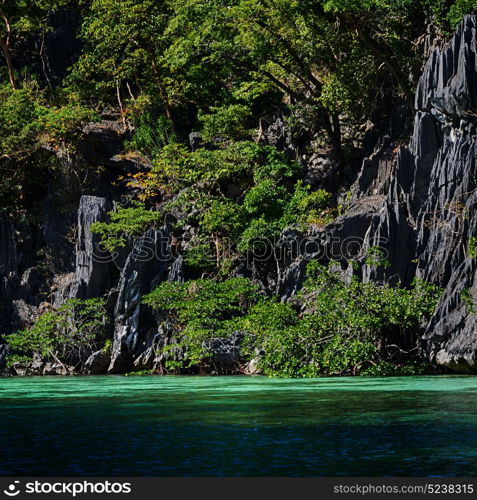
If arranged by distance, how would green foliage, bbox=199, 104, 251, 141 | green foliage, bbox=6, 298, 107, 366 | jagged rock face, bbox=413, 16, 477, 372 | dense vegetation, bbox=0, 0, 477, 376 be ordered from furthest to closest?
1. green foliage, bbox=199, 104, 251, 141
2. green foliage, bbox=6, 298, 107, 366
3. dense vegetation, bbox=0, 0, 477, 376
4. jagged rock face, bbox=413, 16, 477, 372

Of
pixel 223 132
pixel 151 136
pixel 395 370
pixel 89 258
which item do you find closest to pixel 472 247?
pixel 395 370

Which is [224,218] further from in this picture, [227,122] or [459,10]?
[459,10]

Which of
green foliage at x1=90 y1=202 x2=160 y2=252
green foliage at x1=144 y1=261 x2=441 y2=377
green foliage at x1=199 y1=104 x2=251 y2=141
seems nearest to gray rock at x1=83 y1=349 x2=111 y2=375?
green foliage at x1=90 y1=202 x2=160 y2=252

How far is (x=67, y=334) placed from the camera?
26312mm

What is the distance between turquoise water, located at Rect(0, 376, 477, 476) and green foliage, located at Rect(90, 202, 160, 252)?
492 inches

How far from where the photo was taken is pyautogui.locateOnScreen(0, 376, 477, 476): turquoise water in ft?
22.1

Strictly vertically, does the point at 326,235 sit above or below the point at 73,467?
above

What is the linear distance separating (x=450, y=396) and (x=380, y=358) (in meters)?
6.55

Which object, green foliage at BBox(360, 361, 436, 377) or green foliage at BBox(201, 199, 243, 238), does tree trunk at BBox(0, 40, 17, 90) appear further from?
green foliage at BBox(360, 361, 436, 377)

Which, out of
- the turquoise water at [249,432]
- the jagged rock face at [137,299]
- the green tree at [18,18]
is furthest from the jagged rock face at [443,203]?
the green tree at [18,18]

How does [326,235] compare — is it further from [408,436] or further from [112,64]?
[408,436]

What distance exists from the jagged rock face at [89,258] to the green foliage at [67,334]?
725 millimetres

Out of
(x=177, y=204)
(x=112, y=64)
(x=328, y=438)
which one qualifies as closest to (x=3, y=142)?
(x=112, y=64)

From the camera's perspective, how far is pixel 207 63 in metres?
31.3
